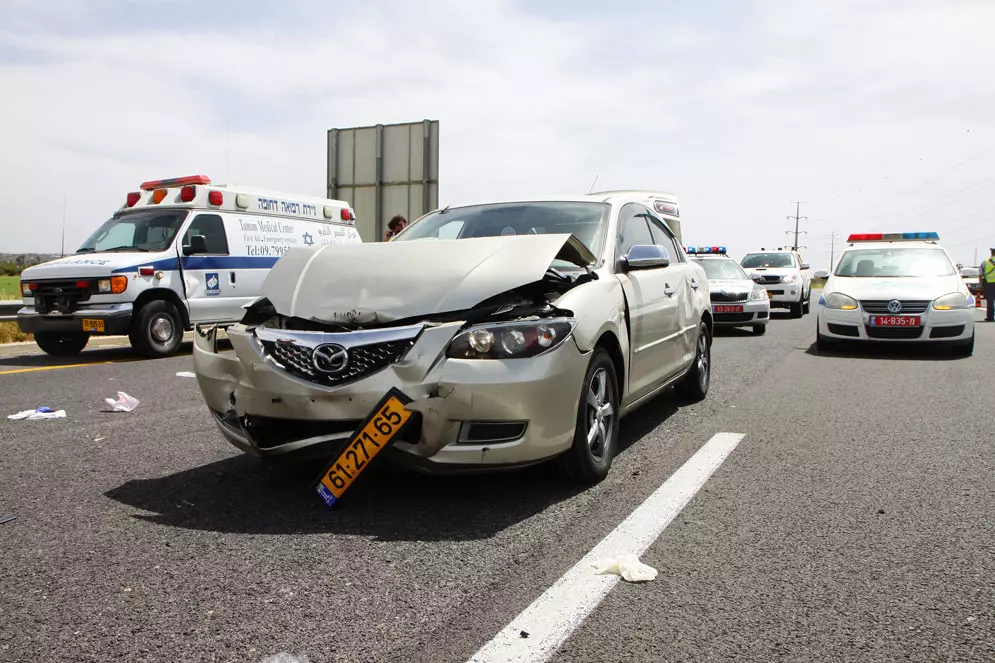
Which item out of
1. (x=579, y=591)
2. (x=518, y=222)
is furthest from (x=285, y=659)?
(x=518, y=222)

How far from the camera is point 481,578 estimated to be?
3.08 m

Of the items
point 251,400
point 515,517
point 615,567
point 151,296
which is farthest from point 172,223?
point 615,567

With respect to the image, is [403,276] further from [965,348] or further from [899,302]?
[965,348]

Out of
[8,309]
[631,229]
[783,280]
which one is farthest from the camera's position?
[783,280]

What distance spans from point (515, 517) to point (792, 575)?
4.02 feet

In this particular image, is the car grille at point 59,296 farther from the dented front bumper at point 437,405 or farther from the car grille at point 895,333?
the car grille at point 895,333

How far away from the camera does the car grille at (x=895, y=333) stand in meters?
10.9

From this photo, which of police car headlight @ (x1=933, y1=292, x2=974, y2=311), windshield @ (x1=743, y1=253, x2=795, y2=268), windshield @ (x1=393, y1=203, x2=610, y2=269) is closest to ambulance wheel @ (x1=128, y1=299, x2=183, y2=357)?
Answer: windshield @ (x1=393, y1=203, x2=610, y2=269)

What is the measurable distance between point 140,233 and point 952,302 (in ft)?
35.3

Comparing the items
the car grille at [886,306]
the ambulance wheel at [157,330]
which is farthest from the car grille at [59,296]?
the car grille at [886,306]

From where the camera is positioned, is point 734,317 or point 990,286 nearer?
point 734,317

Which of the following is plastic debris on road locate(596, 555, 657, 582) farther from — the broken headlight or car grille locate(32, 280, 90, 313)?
car grille locate(32, 280, 90, 313)

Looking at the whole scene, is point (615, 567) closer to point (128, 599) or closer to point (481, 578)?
point (481, 578)

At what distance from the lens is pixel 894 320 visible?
36.1ft
